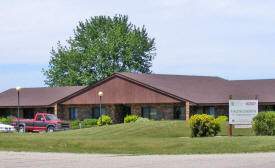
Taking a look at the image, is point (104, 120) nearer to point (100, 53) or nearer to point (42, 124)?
point (42, 124)

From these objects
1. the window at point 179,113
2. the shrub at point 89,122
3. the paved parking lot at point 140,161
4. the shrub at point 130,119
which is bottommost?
the paved parking lot at point 140,161

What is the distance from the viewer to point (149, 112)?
52875mm

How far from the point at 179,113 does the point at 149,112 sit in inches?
135

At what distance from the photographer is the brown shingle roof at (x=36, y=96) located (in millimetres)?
61656

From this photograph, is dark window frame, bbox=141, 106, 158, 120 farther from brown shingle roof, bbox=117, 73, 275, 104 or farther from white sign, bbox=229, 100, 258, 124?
white sign, bbox=229, 100, 258, 124

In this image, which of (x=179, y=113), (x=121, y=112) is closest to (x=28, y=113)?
(x=121, y=112)

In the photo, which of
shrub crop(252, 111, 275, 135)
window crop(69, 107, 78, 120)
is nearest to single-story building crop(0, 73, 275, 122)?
window crop(69, 107, 78, 120)

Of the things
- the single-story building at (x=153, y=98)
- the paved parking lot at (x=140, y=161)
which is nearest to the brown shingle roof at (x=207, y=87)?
the single-story building at (x=153, y=98)

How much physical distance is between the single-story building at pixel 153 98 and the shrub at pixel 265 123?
58.7ft

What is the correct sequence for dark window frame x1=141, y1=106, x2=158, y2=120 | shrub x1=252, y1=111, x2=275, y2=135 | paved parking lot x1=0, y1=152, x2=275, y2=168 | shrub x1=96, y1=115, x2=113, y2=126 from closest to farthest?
paved parking lot x1=0, y1=152, x2=275, y2=168, shrub x1=252, y1=111, x2=275, y2=135, dark window frame x1=141, y1=106, x2=158, y2=120, shrub x1=96, y1=115, x2=113, y2=126

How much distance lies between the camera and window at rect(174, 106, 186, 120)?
50156mm

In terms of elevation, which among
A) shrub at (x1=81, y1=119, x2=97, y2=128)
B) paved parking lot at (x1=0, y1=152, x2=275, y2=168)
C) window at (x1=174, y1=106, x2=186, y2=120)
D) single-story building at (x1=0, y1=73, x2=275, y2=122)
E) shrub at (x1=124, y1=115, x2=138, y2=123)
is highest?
single-story building at (x1=0, y1=73, x2=275, y2=122)

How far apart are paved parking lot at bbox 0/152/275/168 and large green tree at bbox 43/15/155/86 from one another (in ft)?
183

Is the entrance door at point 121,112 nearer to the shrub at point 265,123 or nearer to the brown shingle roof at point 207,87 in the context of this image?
the brown shingle roof at point 207,87
